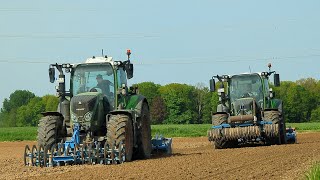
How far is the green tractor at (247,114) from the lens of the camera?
889 inches

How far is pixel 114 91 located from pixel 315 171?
8451mm

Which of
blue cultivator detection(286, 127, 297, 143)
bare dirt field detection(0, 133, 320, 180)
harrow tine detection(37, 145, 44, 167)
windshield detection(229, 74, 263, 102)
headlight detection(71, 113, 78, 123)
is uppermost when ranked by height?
windshield detection(229, 74, 263, 102)

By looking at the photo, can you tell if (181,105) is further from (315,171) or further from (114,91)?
(315,171)

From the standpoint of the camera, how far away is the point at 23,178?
12500mm

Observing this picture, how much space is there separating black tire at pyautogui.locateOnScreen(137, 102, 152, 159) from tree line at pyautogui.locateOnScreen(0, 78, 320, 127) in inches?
2807

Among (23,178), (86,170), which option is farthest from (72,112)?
(23,178)

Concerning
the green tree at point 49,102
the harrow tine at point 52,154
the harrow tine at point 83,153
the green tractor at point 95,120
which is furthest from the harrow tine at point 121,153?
the green tree at point 49,102

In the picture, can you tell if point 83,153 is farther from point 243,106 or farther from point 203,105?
point 203,105

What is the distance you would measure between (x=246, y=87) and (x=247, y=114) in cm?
159

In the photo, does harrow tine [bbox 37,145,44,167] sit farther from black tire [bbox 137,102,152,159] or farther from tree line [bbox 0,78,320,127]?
tree line [bbox 0,78,320,127]

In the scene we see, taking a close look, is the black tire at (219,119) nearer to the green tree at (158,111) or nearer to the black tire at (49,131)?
the black tire at (49,131)

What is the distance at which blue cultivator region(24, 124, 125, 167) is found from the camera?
1562 centimetres

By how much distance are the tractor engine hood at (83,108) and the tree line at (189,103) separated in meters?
72.8

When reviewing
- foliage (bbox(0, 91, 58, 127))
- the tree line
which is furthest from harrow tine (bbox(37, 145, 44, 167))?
foliage (bbox(0, 91, 58, 127))
